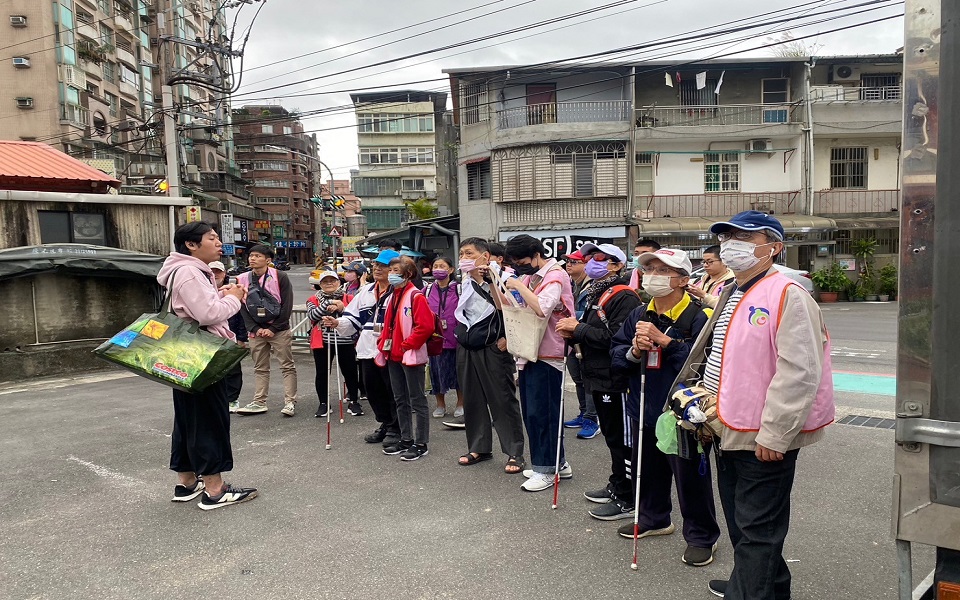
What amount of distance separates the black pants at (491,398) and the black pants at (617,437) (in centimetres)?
111

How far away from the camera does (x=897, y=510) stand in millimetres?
2004

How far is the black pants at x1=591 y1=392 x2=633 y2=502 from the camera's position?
4328mm

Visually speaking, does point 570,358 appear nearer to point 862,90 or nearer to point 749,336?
point 749,336

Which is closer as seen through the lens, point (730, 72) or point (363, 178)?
point (730, 72)

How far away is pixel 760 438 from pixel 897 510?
0.66 metres

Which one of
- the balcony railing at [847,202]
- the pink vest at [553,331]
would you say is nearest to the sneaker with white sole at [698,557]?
the pink vest at [553,331]

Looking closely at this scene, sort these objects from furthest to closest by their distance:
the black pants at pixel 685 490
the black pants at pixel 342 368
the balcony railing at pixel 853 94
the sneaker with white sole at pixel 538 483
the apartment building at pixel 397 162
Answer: the apartment building at pixel 397 162, the balcony railing at pixel 853 94, the black pants at pixel 342 368, the sneaker with white sole at pixel 538 483, the black pants at pixel 685 490

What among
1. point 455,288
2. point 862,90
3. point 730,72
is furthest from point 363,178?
point 455,288

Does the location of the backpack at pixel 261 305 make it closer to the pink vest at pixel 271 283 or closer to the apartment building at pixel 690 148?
the pink vest at pixel 271 283

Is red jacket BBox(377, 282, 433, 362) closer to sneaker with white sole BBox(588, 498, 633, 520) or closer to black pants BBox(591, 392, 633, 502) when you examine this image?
black pants BBox(591, 392, 633, 502)

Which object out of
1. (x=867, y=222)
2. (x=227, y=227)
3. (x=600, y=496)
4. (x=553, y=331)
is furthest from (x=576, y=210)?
(x=227, y=227)

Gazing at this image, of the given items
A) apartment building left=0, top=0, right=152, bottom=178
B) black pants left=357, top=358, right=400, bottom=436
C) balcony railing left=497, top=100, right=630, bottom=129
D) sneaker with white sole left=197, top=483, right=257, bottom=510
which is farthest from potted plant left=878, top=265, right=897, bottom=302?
apartment building left=0, top=0, right=152, bottom=178

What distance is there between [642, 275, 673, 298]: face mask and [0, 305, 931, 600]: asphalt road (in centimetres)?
159

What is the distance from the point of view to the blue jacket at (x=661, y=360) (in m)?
3.66
